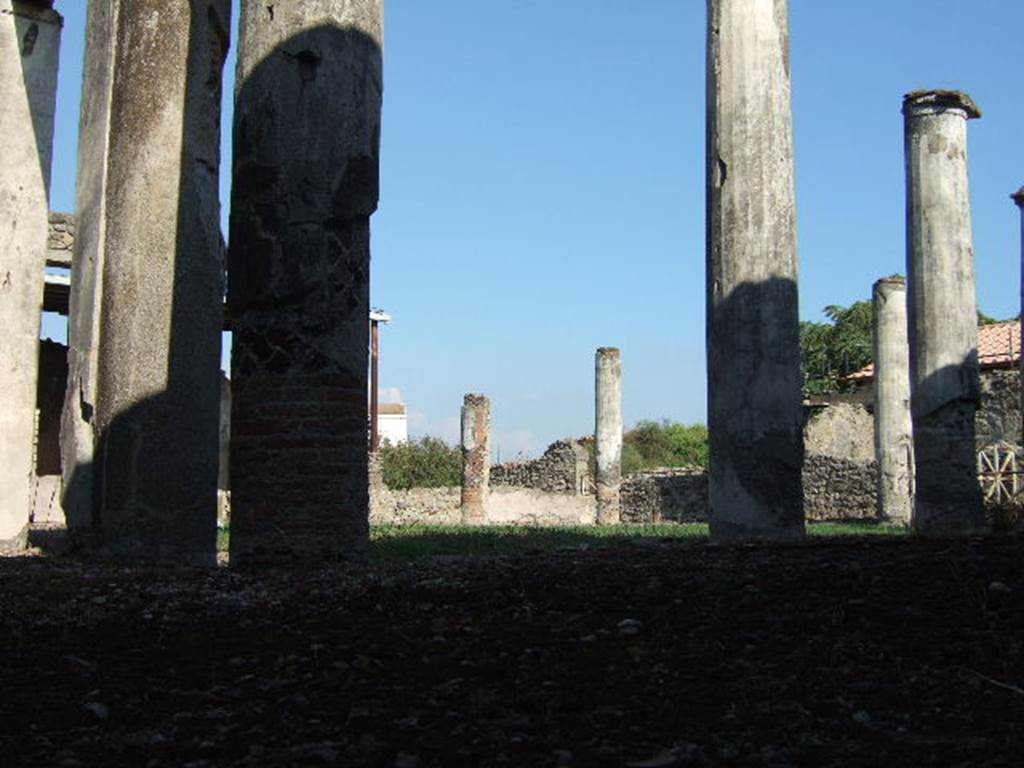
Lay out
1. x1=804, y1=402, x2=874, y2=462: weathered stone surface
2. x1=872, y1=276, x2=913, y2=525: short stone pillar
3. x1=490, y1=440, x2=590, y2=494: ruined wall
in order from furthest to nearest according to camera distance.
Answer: x1=490, y1=440, x2=590, y2=494: ruined wall, x1=804, y1=402, x2=874, y2=462: weathered stone surface, x1=872, y1=276, x2=913, y2=525: short stone pillar

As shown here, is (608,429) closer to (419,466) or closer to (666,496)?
(666,496)

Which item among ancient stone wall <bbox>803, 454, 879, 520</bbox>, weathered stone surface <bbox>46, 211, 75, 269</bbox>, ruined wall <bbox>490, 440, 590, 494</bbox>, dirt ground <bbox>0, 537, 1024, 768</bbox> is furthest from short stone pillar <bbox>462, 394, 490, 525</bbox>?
dirt ground <bbox>0, 537, 1024, 768</bbox>

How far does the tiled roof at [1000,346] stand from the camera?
23766 mm

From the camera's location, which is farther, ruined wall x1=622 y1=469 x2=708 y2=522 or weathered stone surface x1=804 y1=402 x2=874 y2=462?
ruined wall x1=622 y1=469 x2=708 y2=522

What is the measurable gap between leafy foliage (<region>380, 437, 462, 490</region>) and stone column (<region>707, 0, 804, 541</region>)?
23641mm

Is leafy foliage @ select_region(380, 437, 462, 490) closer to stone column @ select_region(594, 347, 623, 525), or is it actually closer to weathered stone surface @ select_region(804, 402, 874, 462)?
stone column @ select_region(594, 347, 623, 525)

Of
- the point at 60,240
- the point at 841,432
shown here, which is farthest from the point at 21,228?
the point at 841,432

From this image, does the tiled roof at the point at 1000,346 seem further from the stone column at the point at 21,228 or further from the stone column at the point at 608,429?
the stone column at the point at 21,228

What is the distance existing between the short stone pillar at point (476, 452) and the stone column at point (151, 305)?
60.5 ft

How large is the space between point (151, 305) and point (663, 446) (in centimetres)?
4012

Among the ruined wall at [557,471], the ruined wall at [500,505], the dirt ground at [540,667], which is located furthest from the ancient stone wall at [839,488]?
the dirt ground at [540,667]

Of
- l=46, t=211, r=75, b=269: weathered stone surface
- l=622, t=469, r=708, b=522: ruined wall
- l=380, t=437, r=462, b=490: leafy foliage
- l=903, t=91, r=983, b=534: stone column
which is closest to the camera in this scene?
Answer: l=903, t=91, r=983, b=534: stone column

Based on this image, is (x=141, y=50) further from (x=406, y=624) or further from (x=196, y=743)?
(x=196, y=743)

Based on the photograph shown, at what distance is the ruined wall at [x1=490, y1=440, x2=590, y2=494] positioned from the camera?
100 feet
